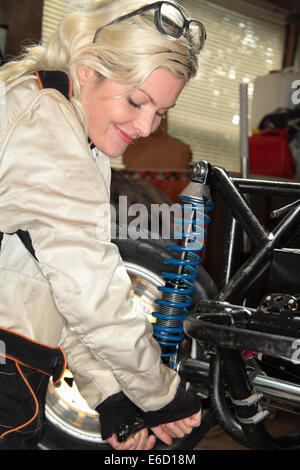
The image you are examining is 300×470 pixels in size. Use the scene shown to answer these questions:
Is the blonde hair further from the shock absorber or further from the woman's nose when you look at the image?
the shock absorber

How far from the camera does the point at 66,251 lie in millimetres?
913

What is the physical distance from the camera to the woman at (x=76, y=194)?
91 centimetres

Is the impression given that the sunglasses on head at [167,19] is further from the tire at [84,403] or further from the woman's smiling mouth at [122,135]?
the tire at [84,403]

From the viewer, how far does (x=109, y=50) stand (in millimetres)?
985

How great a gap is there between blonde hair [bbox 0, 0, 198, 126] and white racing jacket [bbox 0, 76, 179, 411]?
0.08 m

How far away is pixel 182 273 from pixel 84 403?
486mm

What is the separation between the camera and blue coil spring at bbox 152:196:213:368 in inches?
52.3

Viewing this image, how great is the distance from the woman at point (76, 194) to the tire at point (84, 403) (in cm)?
41

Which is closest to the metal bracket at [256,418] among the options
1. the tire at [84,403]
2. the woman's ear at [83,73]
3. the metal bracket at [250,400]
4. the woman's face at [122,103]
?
the metal bracket at [250,400]

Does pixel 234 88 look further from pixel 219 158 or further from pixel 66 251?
pixel 66 251

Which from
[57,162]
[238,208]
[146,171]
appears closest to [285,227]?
[238,208]

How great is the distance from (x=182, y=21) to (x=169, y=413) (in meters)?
0.76

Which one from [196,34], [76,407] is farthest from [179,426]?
[196,34]

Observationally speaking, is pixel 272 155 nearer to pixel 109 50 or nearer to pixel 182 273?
pixel 182 273
